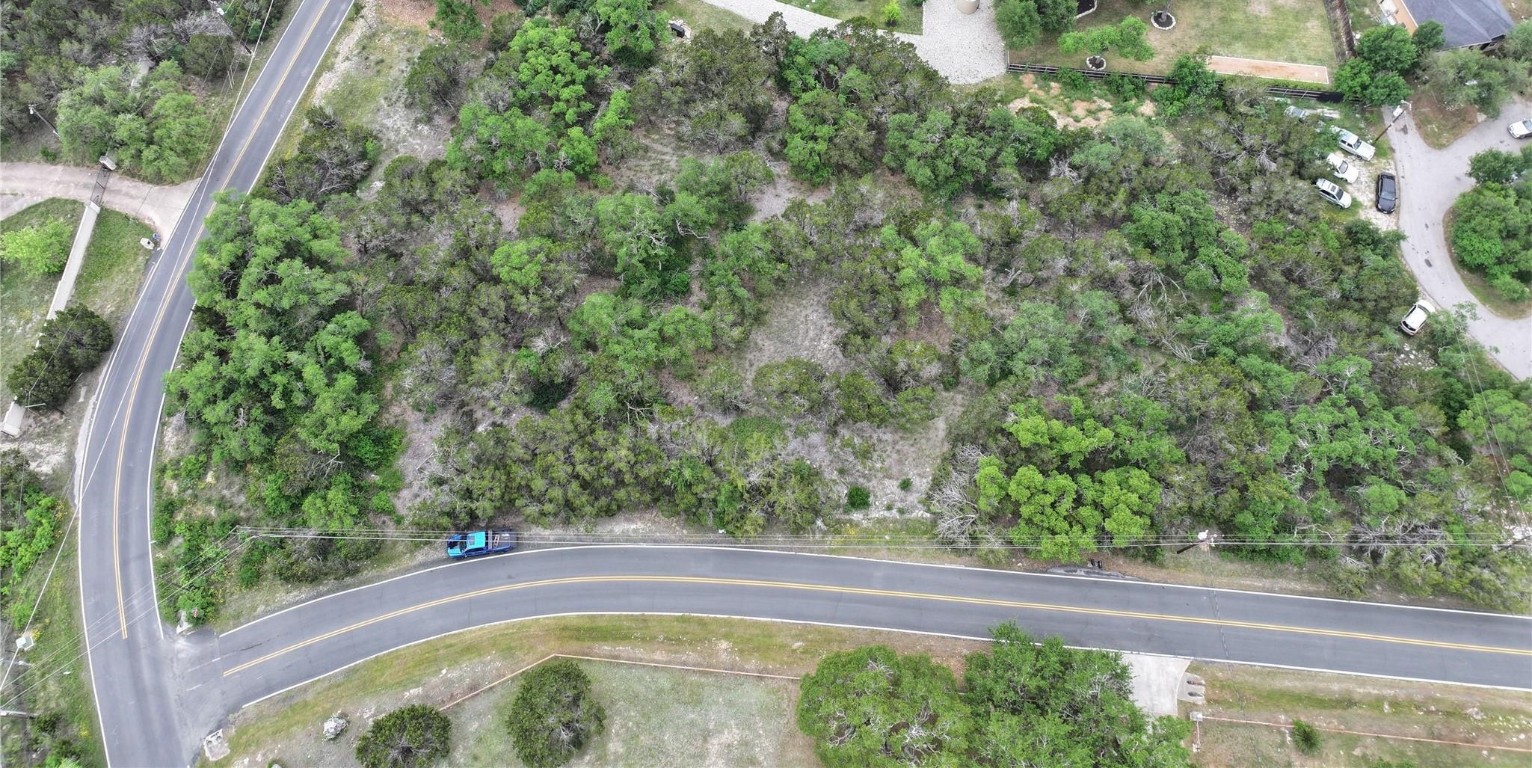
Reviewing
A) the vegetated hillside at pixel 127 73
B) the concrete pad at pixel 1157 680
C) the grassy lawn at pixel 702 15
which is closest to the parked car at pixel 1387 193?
the concrete pad at pixel 1157 680

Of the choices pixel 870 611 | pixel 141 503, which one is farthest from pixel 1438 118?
pixel 141 503

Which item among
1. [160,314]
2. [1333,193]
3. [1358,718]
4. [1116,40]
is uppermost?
[1116,40]

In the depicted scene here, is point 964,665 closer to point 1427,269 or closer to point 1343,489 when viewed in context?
point 1343,489

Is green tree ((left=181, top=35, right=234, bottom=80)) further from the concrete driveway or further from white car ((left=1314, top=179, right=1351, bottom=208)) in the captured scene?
the concrete driveway

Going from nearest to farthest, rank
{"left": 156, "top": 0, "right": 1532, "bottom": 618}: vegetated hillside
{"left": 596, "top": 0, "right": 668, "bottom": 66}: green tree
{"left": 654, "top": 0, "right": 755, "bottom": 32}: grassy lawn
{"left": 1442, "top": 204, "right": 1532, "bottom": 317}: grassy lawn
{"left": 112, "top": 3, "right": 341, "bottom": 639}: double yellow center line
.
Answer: {"left": 156, "top": 0, "right": 1532, "bottom": 618}: vegetated hillside
{"left": 112, "top": 3, "right": 341, "bottom": 639}: double yellow center line
{"left": 1442, "top": 204, "right": 1532, "bottom": 317}: grassy lawn
{"left": 596, "top": 0, "right": 668, "bottom": 66}: green tree
{"left": 654, "top": 0, "right": 755, "bottom": 32}: grassy lawn

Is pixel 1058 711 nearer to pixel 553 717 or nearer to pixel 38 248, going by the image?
pixel 553 717

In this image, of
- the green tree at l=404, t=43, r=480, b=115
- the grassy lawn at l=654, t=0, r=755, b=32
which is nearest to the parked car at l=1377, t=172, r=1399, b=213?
the grassy lawn at l=654, t=0, r=755, b=32

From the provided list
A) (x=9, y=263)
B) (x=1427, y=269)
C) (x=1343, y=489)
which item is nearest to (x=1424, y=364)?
(x=1427, y=269)
